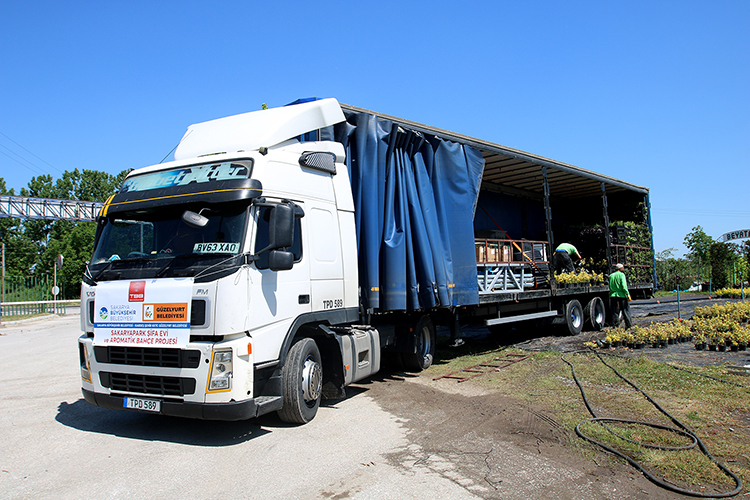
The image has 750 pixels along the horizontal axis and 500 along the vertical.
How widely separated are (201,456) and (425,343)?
4.91m

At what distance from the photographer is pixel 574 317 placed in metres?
13.2

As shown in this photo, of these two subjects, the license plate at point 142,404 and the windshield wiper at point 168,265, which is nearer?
the license plate at point 142,404

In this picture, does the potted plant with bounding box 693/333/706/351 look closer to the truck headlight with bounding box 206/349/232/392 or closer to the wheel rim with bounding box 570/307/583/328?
the wheel rim with bounding box 570/307/583/328

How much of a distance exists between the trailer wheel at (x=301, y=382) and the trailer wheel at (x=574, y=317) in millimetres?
8599

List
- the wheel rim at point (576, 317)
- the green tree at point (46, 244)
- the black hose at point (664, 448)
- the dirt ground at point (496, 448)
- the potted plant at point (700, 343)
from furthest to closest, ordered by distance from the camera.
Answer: the green tree at point (46, 244)
the wheel rim at point (576, 317)
the potted plant at point (700, 343)
the dirt ground at point (496, 448)
the black hose at point (664, 448)

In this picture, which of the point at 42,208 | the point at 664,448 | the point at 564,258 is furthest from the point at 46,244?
the point at 664,448

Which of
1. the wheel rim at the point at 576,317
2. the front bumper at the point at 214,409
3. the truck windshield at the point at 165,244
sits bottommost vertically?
the front bumper at the point at 214,409

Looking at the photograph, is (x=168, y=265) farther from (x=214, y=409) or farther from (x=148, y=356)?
(x=214, y=409)

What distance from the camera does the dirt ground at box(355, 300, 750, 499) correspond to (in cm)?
396

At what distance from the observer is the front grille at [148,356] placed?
483 cm

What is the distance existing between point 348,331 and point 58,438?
3353 mm

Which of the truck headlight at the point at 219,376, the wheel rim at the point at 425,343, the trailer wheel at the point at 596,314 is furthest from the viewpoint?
the trailer wheel at the point at 596,314

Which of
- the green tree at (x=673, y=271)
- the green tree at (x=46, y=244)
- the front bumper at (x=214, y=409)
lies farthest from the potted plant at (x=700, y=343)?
the green tree at (x=46, y=244)

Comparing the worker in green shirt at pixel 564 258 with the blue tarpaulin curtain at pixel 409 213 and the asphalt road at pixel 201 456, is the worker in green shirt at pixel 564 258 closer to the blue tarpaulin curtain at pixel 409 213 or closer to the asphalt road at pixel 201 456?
the blue tarpaulin curtain at pixel 409 213
